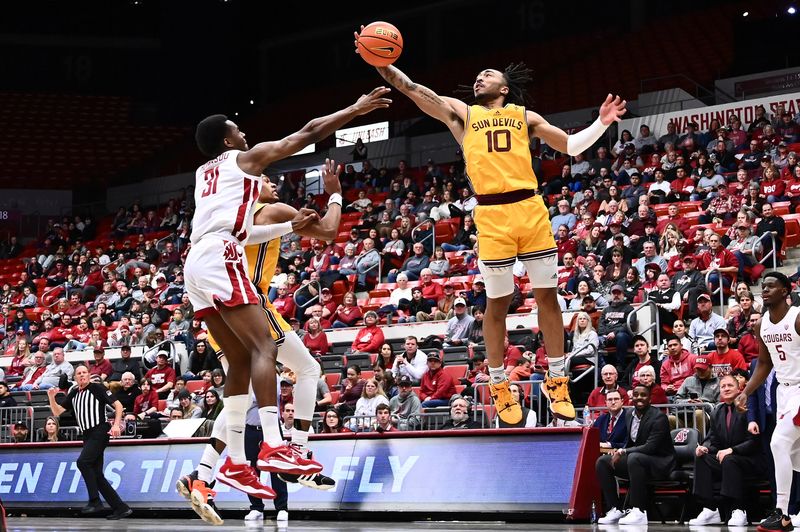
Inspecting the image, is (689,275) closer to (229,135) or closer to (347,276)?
(347,276)

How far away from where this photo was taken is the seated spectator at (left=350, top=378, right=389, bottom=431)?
48.4ft

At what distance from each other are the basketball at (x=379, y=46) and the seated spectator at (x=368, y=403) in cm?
680

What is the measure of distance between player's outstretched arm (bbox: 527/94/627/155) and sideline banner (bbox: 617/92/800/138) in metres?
15.0

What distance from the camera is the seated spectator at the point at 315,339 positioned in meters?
18.3

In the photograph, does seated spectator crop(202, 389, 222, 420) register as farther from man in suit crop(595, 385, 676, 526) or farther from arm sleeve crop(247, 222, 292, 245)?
arm sleeve crop(247, 222, 292, 245)

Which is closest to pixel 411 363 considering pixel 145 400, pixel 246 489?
pixel 145 400

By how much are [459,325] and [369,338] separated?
5.79ft

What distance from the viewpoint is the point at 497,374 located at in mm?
9422

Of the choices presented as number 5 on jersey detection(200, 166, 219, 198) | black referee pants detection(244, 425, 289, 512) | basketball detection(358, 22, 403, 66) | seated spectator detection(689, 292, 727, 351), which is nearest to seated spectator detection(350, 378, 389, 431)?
black referee pants detection(244, 425, 289, 512)

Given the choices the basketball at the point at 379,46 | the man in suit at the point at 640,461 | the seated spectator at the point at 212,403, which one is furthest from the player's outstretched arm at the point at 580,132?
the seated spectator at the point at 212,403

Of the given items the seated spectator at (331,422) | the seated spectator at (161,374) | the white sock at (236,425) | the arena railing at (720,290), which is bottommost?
the seated spectator at (331,422)

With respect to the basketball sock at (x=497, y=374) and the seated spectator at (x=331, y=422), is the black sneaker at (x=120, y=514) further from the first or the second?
the basketball sock at (x=497, y=374)

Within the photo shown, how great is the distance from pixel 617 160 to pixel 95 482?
13327 mm

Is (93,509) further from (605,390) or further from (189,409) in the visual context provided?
(605,390)
